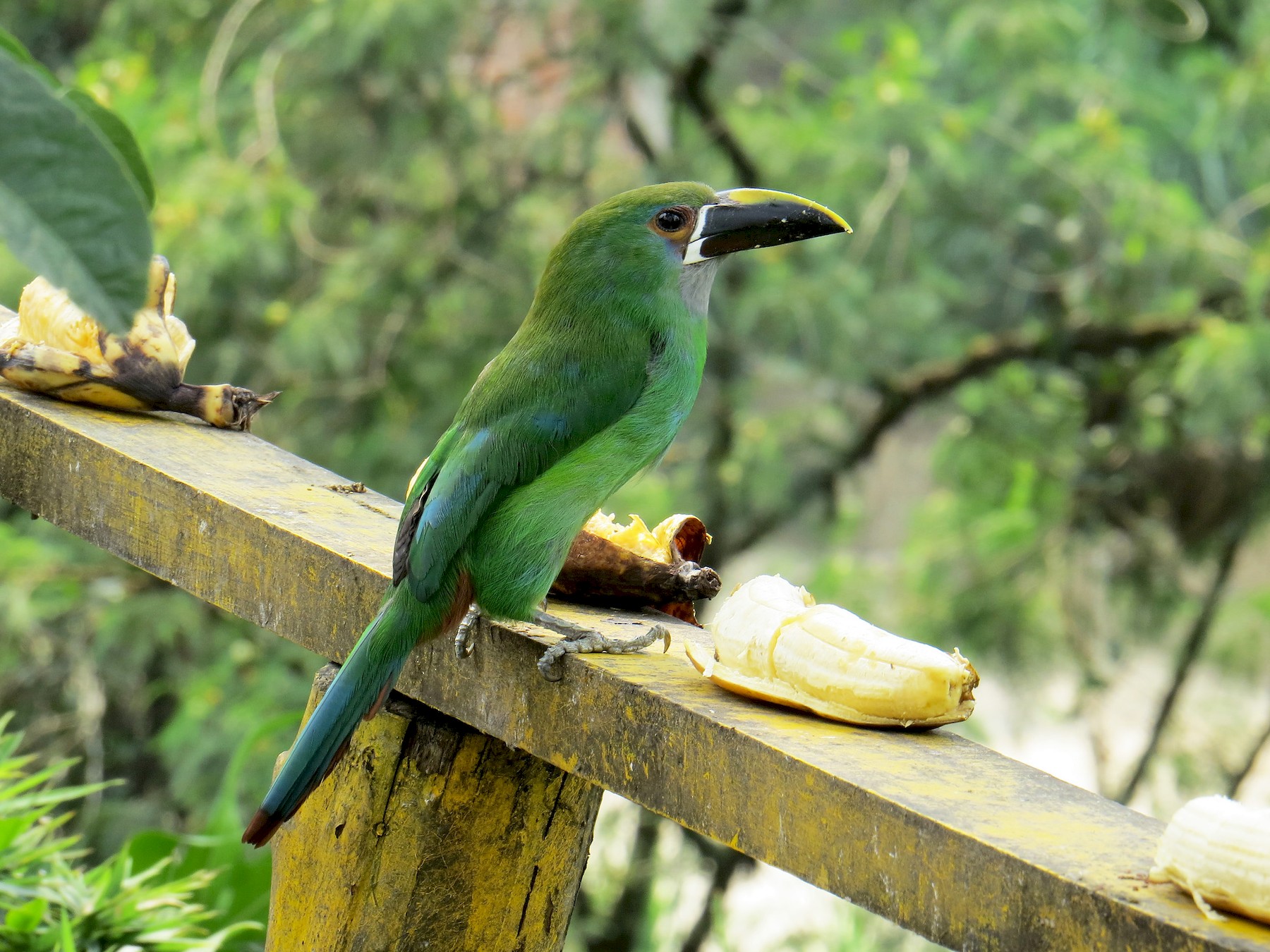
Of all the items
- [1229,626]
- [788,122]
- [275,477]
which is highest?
[788,122]

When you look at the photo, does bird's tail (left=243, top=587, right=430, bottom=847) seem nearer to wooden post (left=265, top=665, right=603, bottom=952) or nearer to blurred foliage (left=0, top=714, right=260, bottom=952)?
wooden post (left=265, top=665, right=603, bottom=952)

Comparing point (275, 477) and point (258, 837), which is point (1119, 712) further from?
point (258, 837)

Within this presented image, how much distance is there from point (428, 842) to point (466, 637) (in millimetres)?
A: 218

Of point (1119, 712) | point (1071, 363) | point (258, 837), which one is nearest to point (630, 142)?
point (1071, 363)

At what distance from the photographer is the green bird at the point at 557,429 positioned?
4.58 ft

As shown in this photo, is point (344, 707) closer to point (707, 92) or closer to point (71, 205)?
point (71, 205)

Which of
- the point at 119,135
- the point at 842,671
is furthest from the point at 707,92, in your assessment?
the point at 119,135

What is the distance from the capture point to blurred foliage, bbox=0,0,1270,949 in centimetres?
368

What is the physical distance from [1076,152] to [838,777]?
3153mm

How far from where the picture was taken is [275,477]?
182 centimetres

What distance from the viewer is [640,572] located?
163 centimetres

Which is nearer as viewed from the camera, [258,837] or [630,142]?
[258,837]

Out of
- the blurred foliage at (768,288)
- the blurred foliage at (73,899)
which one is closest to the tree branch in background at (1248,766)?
the blurred foliage at (768,288)

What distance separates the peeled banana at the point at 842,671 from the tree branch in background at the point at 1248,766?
141 inches
